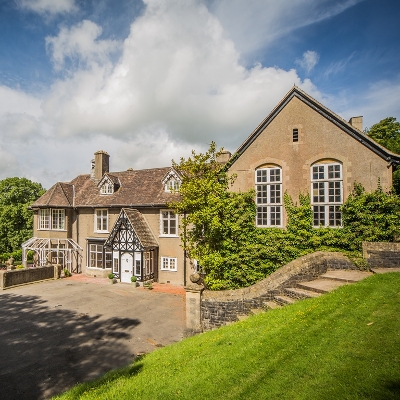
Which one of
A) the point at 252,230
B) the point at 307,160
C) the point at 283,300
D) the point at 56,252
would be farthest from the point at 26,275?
the point at 307,160

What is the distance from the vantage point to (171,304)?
59.3ft

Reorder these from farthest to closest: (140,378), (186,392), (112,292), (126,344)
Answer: (112,292) → (126,344) → (140,378) → (186,392)

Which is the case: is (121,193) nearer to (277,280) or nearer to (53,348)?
(53,348)

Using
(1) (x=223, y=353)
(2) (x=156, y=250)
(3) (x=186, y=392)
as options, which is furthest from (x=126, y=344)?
(2) (x=156, y=250)

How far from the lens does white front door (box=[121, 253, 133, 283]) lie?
24406 millimetres

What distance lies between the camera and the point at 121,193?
27.8 m

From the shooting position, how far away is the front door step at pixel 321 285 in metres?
10.8

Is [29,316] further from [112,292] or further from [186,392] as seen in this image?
[186,392]

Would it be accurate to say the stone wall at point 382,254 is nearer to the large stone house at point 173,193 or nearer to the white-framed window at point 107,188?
the large stone house at point 173,193

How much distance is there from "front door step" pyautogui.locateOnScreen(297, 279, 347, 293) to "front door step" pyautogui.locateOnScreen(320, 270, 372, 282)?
244 millimetres

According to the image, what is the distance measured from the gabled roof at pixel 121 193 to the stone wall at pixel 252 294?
12.9 meters

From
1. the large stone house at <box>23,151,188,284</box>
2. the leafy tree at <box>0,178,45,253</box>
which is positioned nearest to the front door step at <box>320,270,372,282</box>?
the large stone house at <box>23,151,188,284</box>

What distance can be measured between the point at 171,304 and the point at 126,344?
20.1ft

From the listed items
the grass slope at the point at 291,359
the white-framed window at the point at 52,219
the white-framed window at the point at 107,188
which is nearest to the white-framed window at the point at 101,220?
the white-framed window at the point at 107,188
